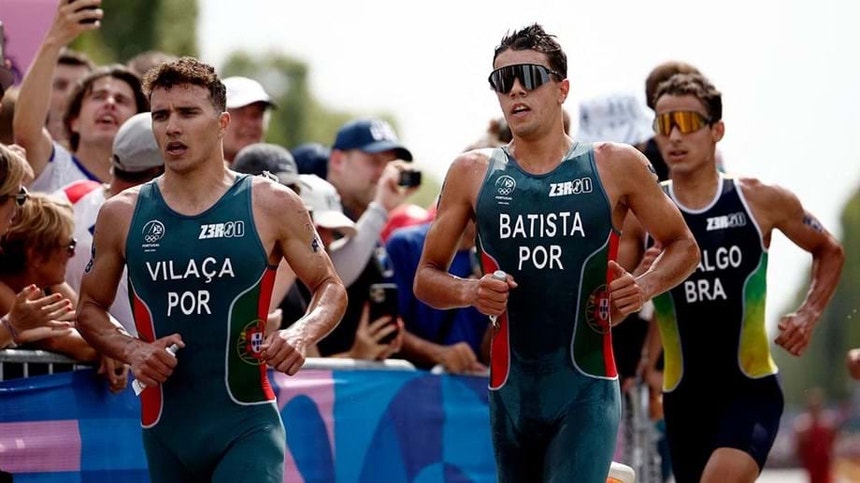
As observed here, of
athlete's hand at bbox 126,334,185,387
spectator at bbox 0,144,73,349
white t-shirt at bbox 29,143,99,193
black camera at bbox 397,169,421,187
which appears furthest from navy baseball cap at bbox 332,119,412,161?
athlete's hand at bbox 126,334,185,387

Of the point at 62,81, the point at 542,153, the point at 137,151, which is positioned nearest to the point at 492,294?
the point at 542,153

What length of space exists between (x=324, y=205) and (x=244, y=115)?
46.3 inches

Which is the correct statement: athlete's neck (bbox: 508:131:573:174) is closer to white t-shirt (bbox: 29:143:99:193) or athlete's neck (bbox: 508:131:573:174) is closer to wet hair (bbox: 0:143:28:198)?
wet hair (bbox: 0:143:28:198)

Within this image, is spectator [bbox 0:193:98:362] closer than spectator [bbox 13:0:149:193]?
Yes

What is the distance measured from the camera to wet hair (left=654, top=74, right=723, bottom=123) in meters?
10.1

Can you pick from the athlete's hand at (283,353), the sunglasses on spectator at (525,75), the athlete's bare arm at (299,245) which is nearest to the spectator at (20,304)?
the athlete's bare arm at (299,245)

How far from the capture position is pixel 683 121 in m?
9.98

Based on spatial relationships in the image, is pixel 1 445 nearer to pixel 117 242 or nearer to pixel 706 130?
pixel 117 242

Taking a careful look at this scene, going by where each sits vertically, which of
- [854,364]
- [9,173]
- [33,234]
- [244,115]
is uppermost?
[244,115]

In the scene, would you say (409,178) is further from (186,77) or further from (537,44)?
(186,77)

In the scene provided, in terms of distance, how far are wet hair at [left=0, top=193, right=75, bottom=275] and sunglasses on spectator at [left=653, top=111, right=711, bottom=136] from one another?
3.58 meters

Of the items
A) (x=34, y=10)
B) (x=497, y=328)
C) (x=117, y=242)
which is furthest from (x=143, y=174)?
(x=34, y=10)

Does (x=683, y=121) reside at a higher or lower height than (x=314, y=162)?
higher

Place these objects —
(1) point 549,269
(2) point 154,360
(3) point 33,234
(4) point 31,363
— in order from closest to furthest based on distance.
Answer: (2) point 154,360
(1) point 549,269
(3) point 33,234
(4) point 31,363
